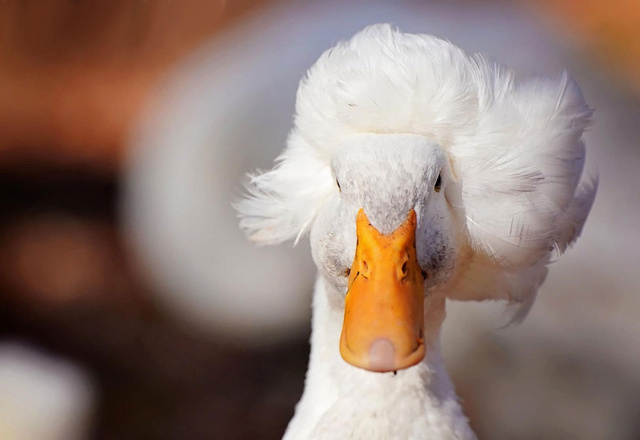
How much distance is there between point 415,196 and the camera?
3.34ft

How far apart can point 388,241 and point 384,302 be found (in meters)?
0.09

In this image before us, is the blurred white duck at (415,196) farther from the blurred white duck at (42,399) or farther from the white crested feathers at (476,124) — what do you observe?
the blurred white duck at (42,399)

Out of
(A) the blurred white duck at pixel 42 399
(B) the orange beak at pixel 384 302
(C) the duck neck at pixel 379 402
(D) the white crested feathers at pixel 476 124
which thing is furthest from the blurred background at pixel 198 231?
(B) the orange beak at pixel 384 302

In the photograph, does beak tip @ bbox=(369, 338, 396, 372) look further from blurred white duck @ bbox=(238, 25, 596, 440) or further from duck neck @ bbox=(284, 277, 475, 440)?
duck neck @ bbox=(284, 277, 475, 440)

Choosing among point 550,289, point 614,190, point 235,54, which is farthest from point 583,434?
point 235,54

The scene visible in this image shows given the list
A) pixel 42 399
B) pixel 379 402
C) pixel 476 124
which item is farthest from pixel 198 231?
pixel 476 124

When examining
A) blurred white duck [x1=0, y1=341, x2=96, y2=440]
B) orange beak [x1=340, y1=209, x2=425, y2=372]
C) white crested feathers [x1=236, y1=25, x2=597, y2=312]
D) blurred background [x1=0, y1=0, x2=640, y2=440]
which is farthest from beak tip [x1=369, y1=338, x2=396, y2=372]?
blurred white duck [x1=0, y1=341, x2=96, y2=440]

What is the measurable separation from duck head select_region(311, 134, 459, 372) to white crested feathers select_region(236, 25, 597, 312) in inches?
1.4

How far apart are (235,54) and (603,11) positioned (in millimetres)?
1898

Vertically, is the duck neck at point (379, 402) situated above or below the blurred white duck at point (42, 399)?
above

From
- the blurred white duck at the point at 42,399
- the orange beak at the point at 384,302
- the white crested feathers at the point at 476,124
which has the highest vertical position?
the white crested feathers at the point at 476,124

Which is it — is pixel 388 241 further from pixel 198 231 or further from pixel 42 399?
pixel 198 231

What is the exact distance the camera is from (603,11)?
139 inches

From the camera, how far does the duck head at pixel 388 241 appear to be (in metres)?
0.96
